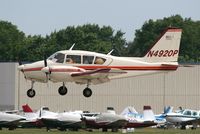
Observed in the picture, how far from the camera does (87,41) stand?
171500 millimetres

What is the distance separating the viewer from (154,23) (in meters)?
192

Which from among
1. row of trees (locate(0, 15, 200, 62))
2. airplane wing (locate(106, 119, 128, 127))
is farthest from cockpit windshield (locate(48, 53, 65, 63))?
row of trees (locate(0, 15, 200, 62))

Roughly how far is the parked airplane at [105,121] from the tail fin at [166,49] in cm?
3275

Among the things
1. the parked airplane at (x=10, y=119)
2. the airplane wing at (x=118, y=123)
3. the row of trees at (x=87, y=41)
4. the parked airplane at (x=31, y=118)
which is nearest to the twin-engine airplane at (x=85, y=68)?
the airplane wing at (x=118, y=123)

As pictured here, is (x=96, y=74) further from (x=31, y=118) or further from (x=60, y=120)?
(x=31, y=118)

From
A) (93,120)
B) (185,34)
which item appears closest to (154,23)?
(185,34)

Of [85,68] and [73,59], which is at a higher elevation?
[73,59]

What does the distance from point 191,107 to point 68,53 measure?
5723 centimetres

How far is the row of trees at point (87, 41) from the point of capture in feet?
549

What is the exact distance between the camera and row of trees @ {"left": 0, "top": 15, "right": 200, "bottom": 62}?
167375 millimetres

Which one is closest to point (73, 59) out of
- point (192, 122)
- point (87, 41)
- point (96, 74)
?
point (96, 74)

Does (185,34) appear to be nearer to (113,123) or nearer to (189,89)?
(189,89)

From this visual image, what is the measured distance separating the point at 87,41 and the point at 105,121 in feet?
236

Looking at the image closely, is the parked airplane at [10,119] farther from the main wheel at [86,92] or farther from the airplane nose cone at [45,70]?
the airplane nose cone at [45,70]
